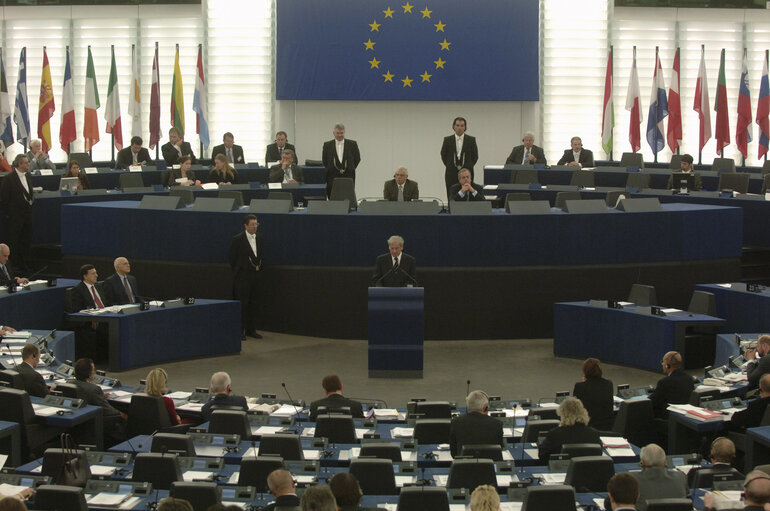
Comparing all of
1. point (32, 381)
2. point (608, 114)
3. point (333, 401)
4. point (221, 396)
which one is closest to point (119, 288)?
point (32, 381)

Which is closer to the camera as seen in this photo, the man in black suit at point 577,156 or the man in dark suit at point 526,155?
the man in dark suit at point 526,155

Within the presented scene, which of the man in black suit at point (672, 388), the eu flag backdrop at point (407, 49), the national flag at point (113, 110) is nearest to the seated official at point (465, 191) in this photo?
the man in black suit at point (672, 388)

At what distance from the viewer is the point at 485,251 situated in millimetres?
15594

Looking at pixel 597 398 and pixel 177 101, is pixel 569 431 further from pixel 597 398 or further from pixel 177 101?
pixel 177 101

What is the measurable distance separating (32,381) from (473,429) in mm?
4386

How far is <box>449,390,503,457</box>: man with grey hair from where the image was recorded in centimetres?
891

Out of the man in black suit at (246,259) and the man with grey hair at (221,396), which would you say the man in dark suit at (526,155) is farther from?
the man with grey hair at (221,396)

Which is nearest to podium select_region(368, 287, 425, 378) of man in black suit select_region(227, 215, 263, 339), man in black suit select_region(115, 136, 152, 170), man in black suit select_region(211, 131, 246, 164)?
man in black suit select_region(227, 215, 263, 339)

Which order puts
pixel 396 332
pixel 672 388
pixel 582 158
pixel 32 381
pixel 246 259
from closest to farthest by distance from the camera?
pixel 32 381 → pixel 672 388 → pixel 396 332 → pixel 246 259 → pixel 582 158

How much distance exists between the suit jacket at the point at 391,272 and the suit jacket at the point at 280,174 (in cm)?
689

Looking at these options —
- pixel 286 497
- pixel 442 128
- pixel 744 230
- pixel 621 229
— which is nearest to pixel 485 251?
pixel 621 229

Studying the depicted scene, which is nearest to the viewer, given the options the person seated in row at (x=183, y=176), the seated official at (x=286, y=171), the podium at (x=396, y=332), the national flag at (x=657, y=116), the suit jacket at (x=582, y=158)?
the podium at (x=396, y=332)

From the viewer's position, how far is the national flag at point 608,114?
990 inches

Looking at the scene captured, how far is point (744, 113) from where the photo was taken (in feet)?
80.8
